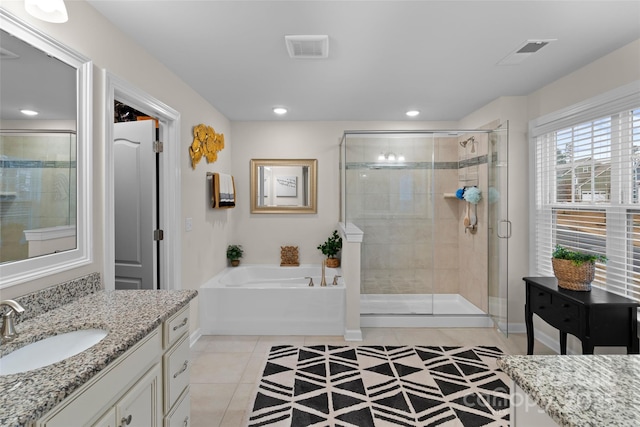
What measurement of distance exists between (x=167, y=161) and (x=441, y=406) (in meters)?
2.78

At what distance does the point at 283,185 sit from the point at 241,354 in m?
2.24

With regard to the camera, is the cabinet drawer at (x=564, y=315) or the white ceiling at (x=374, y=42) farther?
the cabinet drawer at (x=564, y=315)

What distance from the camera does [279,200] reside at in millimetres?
4520

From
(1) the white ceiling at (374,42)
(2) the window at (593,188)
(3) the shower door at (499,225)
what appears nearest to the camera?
(1) the white ceiling at (374,42)

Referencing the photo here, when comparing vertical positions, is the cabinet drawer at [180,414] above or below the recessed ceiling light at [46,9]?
below

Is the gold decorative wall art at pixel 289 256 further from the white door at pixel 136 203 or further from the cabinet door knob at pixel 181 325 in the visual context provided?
the cabinet door knob at pixel 181 325

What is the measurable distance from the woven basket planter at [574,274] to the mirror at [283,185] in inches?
109

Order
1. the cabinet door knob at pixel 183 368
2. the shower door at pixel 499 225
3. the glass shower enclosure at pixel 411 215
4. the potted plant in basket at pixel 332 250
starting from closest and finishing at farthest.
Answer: the cabinet door knob at pixel 183 368 < the shower door at pixel 499 225 < the glass shower enclosure at pixel 411 215 < the potted plant in basket at pixel 332 250

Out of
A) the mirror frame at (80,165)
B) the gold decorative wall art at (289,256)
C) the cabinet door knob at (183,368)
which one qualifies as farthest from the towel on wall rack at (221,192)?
the cabinet door knob at (183,368)

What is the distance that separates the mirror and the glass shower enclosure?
0.64 metres

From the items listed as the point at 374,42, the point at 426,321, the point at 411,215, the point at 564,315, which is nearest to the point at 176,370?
the point at 374,42

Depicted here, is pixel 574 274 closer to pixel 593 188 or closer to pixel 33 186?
pixel 593 188

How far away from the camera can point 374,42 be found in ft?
7.30

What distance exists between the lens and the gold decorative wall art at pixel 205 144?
126 inches
